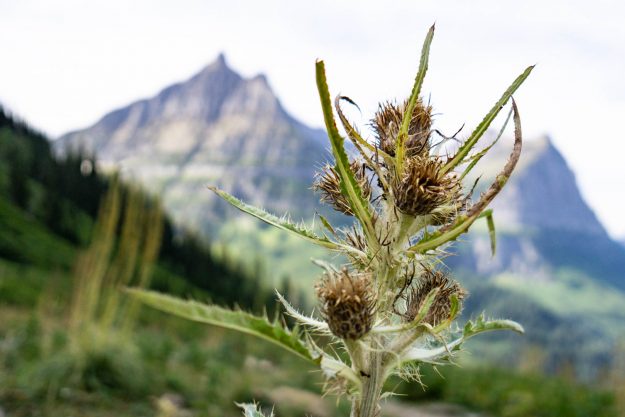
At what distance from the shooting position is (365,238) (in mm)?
1140

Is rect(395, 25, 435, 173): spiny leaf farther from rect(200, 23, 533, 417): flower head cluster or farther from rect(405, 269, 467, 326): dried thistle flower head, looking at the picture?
rect(405, 269, 467, 326): dried thistle flower head

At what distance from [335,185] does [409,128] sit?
20 cm

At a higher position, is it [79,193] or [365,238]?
[79,193]

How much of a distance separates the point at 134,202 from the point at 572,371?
1261 centimetres

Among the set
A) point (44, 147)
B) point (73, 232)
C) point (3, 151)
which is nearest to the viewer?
point (73, 232)

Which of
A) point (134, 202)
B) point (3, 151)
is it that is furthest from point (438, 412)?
point (3, 151)

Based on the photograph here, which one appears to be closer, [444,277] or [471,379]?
[444,277]

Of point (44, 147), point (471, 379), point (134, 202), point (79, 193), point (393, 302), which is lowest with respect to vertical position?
point (471, 379)

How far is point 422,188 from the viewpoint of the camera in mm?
1065

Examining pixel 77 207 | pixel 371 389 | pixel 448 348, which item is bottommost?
pixel 371 389

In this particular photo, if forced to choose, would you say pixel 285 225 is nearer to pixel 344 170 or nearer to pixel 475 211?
pixel 344 170

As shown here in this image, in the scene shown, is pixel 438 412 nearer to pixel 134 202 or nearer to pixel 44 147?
pixel 134 202

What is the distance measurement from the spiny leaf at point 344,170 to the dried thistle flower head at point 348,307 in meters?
0.13

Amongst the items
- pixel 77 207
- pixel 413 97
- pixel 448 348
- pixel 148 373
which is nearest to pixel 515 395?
pixel 148 373
